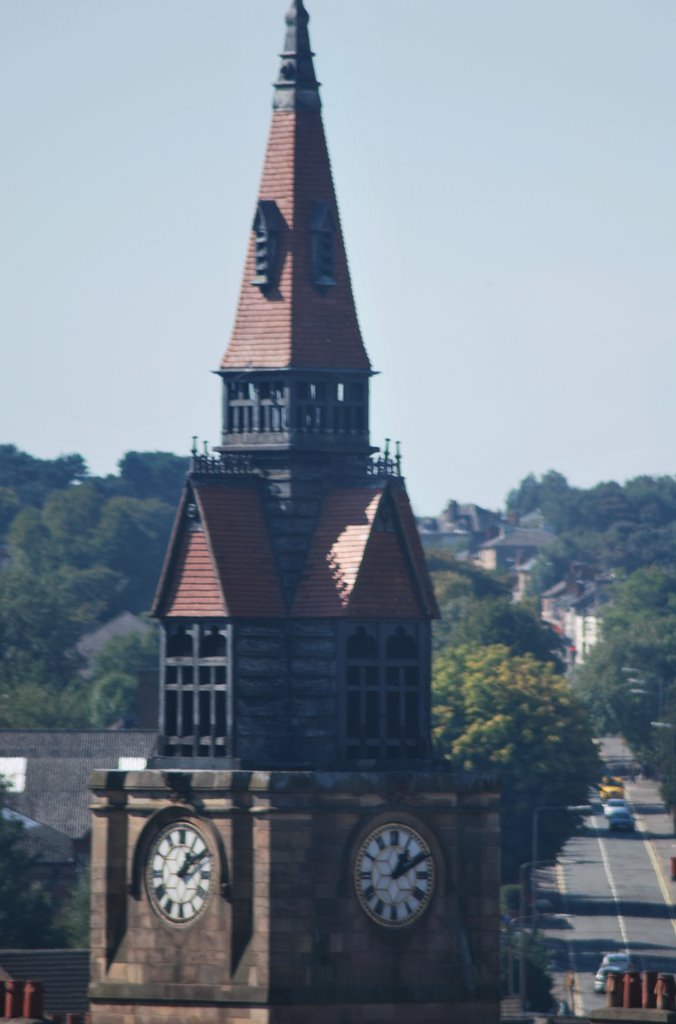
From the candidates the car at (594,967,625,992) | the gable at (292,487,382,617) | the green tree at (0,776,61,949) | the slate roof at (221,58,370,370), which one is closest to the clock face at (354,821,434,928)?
the gable at (292,487,382,617)

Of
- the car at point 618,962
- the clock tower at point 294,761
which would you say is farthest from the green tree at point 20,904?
the clock tower at point 294,761

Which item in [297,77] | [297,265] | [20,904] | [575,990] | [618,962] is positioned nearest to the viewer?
[297,265]

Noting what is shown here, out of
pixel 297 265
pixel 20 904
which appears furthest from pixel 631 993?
pixel 20 904

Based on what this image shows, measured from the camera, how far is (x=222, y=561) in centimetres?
10362

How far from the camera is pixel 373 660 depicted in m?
103

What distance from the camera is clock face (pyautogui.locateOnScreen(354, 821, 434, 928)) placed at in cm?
10300

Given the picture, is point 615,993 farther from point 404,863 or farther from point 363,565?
point 363,565

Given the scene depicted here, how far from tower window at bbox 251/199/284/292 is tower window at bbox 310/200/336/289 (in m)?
0.88

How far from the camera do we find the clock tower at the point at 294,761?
102312 millimetres

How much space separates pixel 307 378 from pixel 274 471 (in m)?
2.49

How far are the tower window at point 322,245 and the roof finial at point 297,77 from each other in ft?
9.06

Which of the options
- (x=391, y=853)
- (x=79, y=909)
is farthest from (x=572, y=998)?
(x=391, y=853)

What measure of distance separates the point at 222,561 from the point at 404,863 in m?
8.75

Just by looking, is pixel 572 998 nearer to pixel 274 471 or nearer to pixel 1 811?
pixel 1 811
